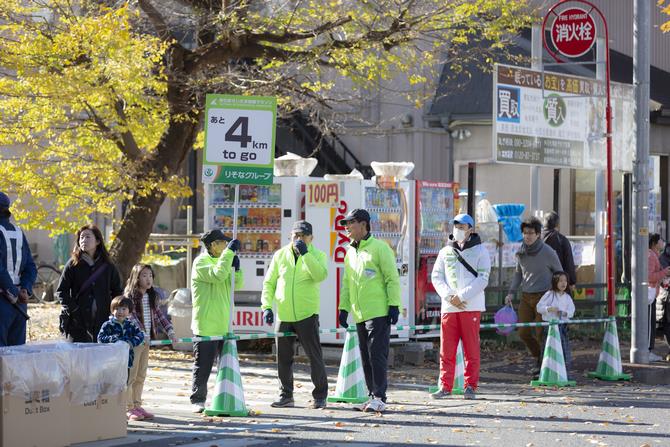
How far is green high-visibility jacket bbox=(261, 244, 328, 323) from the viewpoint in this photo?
11.7 m

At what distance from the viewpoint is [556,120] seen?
1788 centimetres

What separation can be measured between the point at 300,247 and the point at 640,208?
19.9 ft

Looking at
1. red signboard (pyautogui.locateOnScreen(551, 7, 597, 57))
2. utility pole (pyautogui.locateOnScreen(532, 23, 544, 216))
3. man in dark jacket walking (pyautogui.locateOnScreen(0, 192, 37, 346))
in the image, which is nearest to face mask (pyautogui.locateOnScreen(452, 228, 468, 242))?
man in dark jacket walking (pyautogui.locateOnScreen(0, 192, 37, 346))

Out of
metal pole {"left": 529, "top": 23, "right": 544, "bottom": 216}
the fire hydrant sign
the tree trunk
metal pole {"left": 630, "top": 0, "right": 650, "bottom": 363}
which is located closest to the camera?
the fire hydrant sign

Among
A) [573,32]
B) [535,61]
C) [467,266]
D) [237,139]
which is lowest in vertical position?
[467,266]

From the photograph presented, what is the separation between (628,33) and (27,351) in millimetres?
25094

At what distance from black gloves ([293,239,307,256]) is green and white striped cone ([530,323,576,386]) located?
12.2 ft

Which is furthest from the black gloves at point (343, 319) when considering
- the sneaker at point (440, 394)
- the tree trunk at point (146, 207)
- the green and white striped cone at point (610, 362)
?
the tree trunk at point (146, 207)

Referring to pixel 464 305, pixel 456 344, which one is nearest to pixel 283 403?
pixel 456 344

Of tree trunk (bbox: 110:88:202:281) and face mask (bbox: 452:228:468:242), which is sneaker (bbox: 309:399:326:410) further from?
tree trunk (bbox: 110:88:202:281)

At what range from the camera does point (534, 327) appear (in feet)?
48.3

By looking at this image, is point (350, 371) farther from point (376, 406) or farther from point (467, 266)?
point (467, 266)

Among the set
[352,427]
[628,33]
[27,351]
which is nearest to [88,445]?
[27,351]

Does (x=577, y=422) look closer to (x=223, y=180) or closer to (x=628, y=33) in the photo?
(x=223, y=180)
